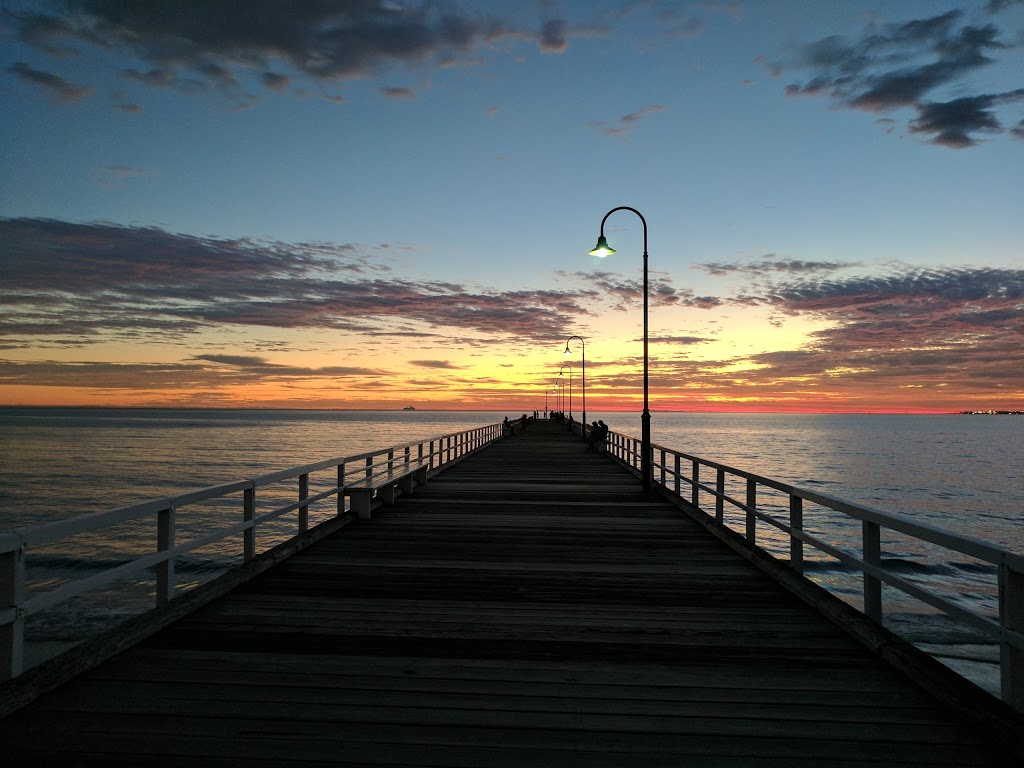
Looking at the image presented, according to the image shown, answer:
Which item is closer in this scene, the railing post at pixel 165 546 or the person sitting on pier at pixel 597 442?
the railing post at pixel 165 546

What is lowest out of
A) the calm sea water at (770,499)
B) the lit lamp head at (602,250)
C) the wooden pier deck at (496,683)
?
the calm sea water at (770,499)

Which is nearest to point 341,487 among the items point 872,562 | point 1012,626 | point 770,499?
point 872,562

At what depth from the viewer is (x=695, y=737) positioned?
3672 mm

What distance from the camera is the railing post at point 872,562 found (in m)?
5.16

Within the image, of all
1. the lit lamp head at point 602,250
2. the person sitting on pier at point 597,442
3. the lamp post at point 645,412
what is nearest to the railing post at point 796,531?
the lamp post at point 645,412

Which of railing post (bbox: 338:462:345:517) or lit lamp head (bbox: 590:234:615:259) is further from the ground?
lit lamp head (bbox: 590:234:615:259)

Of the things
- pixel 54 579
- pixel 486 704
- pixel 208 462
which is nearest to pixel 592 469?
pixel 54 579

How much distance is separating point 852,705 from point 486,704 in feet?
7.47

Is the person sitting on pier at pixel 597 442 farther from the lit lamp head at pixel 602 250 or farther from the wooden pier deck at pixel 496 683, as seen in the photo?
the wooden pier deck at pixel 496 683

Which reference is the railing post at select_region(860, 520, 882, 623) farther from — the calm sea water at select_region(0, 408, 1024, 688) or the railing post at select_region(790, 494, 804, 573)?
the calm sea water at select_region(0, 408, 1024, 688)

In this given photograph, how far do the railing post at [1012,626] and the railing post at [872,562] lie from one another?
133cm

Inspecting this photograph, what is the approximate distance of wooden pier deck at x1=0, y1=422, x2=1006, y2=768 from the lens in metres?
3.51

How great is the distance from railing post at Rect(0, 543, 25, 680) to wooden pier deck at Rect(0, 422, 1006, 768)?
0.29 metres

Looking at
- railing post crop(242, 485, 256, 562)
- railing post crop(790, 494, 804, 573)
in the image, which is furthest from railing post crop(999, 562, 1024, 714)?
railing post crop(242, 485, 256, 562)
